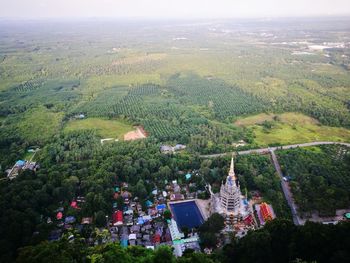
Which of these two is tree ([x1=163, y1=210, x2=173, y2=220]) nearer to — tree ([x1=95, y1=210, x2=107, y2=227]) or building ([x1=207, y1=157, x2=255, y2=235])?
building ([x1=207, y1=157, x2=255, y2=235])

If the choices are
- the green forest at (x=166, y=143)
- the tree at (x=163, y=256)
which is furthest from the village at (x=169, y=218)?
the tree at (x=163, y=256)

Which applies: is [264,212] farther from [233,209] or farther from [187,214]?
[187,214]

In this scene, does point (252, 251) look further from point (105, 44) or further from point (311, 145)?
point (105, 44)

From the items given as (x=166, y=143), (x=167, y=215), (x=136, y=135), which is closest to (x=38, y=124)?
(x=136, y=135)

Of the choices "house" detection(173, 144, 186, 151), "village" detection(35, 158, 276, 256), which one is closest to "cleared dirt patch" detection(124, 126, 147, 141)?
"house" detection(173, 144, 186, 151)

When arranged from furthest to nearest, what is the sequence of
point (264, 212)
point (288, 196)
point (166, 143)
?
point (166, 143)
point (288, 196)
point (264, 212)
